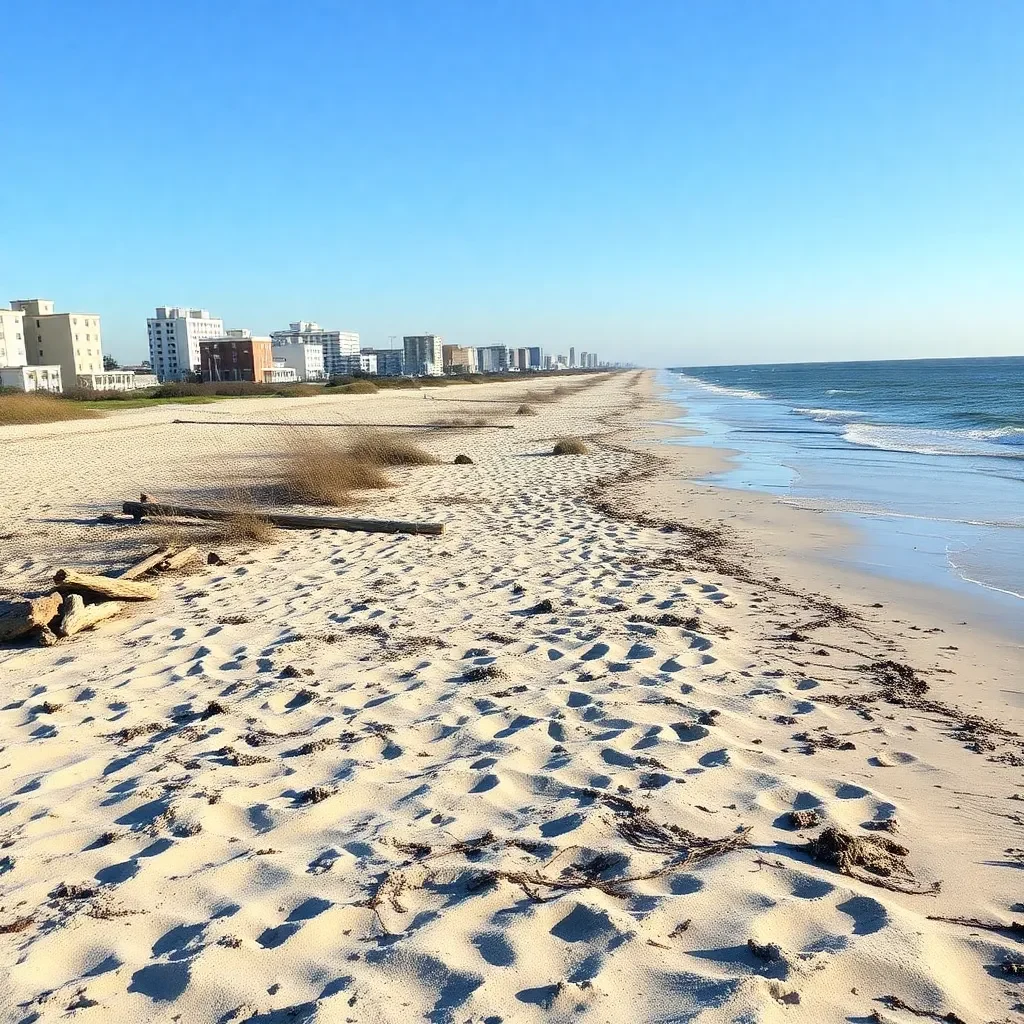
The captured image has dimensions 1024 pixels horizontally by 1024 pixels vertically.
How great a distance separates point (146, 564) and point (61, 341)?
107649 millimetres

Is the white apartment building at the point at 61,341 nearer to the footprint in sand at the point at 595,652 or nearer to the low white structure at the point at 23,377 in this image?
the low white structure at the point at 23,377

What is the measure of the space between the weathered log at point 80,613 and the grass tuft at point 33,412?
28.2m

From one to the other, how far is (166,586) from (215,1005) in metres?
5.47

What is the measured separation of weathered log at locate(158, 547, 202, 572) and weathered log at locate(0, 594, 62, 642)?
5.78 feet

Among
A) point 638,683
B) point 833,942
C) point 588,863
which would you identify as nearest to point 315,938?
point 588,863

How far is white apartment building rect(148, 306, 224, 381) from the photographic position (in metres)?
157

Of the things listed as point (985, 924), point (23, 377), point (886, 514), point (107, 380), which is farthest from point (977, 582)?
point (107, 380)

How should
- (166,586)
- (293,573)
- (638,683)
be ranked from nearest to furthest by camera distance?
(638,683) < (166,586) < (293,573)

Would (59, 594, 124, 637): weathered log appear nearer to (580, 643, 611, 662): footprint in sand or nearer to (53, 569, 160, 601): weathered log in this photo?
(53, 569, 160, 601): weathered log

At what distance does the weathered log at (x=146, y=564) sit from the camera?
23.6 feet

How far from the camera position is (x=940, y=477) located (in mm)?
15938

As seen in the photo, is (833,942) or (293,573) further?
(293,573)

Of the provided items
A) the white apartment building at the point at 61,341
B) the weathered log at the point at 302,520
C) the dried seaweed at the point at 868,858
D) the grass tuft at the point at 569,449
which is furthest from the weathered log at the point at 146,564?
the white apartment building at the point at 61,341

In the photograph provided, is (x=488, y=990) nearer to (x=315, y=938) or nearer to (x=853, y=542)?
(x=315, y=938)
